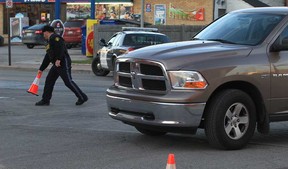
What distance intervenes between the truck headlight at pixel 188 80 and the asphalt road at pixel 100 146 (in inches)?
35.1

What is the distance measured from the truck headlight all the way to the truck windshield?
1110 millimetres

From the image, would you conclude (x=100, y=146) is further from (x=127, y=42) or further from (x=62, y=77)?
(x=127, y=42)

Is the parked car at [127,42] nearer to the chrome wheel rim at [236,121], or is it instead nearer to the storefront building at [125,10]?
the chrome wheel rim at [236,121]

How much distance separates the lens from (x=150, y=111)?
6906 millimetres

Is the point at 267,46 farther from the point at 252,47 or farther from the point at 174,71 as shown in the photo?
the point at 174,71

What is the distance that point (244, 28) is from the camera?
25.5 feet

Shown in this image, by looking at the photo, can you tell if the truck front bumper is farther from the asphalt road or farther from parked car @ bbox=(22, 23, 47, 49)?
parked car @ bbox=(22, 23, 47, 49)

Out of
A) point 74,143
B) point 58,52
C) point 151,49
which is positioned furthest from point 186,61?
point 58,52

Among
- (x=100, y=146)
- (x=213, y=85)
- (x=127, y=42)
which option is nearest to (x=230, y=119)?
(x=213, y=85)

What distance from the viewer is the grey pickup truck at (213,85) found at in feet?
22.3

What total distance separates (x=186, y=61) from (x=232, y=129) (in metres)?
1.09

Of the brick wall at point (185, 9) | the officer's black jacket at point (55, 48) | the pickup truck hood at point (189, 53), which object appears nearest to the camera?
the pickup truck hood at point (189, 53)

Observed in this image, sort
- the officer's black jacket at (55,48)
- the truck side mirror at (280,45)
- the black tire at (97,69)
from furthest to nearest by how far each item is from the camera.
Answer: the black tire at (97,69)
the officer's black jacket at (55,48)
the truck side mirror at (280,45)

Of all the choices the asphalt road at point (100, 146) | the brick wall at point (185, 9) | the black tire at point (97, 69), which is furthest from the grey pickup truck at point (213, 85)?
the brick wall at point (185, 9)
